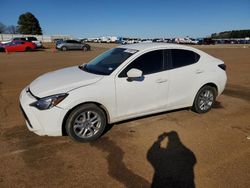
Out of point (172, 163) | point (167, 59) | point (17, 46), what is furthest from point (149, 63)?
point (17, 46)

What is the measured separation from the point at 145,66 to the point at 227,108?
285 centimetres

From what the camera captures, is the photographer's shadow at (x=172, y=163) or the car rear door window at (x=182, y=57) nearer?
the photographer's shadow at (x=172, y=163)

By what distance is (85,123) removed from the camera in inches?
169

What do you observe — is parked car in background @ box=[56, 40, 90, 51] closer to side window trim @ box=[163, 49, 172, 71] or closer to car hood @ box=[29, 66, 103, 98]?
car hood @ box=[29, 66, 103, 98]

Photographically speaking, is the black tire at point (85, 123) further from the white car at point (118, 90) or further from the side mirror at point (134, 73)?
the side mirror at point (134, 73)

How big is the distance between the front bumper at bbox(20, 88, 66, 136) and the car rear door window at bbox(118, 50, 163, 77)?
1.42 m

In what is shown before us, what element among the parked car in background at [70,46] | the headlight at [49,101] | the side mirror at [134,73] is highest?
the side mirror at [134,73]

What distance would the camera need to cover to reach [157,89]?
4875 mm

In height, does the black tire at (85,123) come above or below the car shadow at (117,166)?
above

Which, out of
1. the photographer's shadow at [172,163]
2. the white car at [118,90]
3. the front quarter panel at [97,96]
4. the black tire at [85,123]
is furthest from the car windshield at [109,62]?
the photographer's shadow at [172,163]

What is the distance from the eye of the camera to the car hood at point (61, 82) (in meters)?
4.11

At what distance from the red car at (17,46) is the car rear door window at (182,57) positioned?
2679 centimetres

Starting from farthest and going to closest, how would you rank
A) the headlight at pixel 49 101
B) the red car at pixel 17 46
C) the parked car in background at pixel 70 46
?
the parked car in background at pixel 70 46, the red car at pixel 17 46, the headlight at pixel 49 101

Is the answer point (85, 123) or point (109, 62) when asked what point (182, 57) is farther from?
point (85, 123)
